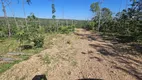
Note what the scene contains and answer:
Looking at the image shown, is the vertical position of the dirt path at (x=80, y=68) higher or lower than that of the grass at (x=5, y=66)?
higher

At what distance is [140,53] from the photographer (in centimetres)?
531

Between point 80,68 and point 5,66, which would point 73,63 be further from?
point 5,66

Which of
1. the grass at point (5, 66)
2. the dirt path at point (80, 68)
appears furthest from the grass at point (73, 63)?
the grass at point (5, 66)

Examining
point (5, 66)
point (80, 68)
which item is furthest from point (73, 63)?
point (5, 66)

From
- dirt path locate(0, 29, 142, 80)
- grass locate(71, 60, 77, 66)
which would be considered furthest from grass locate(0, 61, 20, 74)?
grass locate(71, 60, 77, 66)

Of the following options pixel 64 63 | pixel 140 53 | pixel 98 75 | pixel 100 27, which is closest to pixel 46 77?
pixel 64 63

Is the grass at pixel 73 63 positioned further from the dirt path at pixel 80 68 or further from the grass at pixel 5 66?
the grass at pixel 5 66

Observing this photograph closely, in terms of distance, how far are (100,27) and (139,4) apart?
9766 millimetres

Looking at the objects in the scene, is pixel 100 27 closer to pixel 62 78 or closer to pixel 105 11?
pixel 105 11

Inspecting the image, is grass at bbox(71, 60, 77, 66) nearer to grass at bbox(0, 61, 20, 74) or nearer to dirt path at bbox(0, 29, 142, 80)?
dirt path at bbox(0, 29, 142, 80)

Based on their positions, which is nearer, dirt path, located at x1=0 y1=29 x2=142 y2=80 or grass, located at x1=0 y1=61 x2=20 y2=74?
dirt path, located at x1=0 y1=29 x2=142 y2=80

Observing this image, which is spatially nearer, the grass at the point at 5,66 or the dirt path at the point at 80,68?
the dirt path at the point at 80,68

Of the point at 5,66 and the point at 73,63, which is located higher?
the point at 73,63

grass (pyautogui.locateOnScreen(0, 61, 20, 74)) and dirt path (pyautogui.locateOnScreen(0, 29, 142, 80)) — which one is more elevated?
dirt path (pyautogui.locateOnScreen(0, 29, 142, 80))
